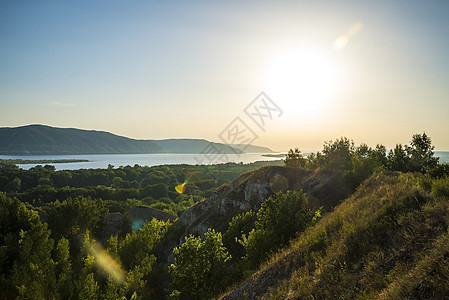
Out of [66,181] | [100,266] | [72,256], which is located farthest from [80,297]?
[66,181]

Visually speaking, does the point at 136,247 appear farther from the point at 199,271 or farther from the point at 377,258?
the point at 377,258

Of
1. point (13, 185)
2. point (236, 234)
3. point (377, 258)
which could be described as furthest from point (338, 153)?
point (13, 185)

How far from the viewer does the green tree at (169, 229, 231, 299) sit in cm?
2047

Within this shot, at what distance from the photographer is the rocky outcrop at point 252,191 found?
43594 millimetres

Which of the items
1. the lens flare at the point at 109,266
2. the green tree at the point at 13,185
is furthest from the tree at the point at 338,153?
the green tree at the point at 13,185

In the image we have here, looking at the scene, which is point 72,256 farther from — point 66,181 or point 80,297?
point 66,181

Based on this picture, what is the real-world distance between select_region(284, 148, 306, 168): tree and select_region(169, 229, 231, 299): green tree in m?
43.0

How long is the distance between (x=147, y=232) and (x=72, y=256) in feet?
41.3

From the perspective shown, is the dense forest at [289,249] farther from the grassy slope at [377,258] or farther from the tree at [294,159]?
the tree at [294,159]

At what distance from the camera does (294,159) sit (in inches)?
2442

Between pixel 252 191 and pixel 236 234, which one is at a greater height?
pixel 252 191

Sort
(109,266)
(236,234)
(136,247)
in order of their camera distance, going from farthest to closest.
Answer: (136,247) → (109,266) → (236,234)

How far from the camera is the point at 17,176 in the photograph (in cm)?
13850

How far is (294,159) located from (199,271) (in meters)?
45.9
